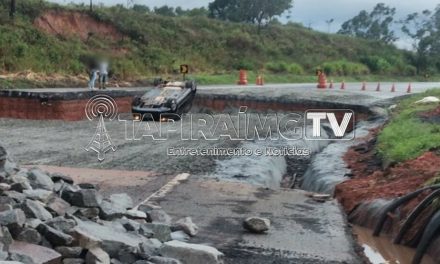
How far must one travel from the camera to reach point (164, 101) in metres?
19.8

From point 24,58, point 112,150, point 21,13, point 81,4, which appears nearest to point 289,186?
point 112,150

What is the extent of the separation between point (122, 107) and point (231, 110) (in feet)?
14.7

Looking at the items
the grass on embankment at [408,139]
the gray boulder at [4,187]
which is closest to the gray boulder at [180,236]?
the gray boulder at [4,187]

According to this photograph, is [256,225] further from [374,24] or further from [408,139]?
[374,24]

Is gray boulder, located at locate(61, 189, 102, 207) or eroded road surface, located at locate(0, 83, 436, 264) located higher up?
gray boulder, located at locate(61, 189, 102, 207)

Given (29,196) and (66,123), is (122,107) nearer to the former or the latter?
(66,123)

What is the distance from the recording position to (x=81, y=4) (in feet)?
139

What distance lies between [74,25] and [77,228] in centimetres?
3412

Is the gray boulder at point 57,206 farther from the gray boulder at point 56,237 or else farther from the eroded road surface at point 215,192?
the eroded road surface at point 215,192

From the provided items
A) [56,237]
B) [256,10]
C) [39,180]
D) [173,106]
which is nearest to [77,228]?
[56,237]

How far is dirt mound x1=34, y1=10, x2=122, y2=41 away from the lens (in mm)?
35531

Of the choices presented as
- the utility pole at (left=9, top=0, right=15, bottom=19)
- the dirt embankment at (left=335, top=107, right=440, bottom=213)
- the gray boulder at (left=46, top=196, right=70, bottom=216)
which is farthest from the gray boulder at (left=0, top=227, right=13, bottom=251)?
the utility pole at (left=9, top=0, right=15, bottom=19)

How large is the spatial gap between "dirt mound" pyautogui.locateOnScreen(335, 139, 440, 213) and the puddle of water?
88 cm

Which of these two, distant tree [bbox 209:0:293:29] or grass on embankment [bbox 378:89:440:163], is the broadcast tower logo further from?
distant tree [bbox 209:0:293:29]
